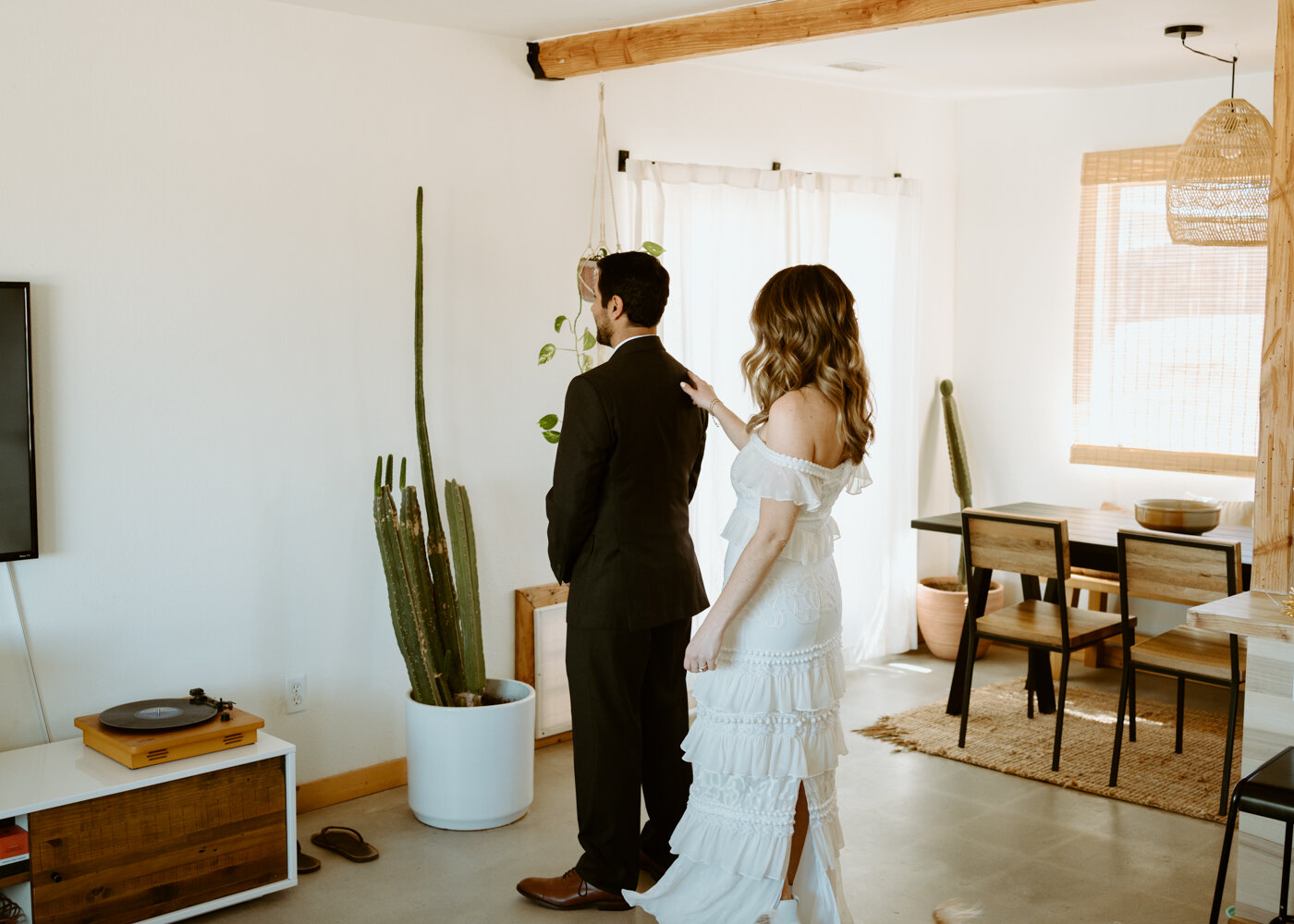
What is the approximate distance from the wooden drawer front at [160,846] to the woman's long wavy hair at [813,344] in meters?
1.66

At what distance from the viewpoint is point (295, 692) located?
12.0ft

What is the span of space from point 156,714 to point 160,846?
35cm

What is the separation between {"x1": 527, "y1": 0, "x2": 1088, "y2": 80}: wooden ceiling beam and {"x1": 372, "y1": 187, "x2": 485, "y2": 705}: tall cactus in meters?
0.85

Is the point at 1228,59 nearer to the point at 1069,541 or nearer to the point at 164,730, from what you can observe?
the point at 1069,541

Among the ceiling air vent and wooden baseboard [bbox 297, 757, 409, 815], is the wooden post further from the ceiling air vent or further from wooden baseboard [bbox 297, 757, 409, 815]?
wooden baseboard [bbox 297, 757, 409, 815]

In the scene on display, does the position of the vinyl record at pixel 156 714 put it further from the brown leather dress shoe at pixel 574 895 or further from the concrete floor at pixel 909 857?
the brown leather dress shoe at pixel 574 895

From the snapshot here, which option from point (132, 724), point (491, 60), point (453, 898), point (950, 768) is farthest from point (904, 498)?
point (132, 724)

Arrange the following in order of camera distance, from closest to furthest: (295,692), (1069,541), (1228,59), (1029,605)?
(295,692), (1069,541), (1029,605), (1228,59)

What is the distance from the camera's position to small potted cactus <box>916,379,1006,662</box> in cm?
554

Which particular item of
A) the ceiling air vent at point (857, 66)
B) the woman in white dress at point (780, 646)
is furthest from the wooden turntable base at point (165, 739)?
the ceiling air vent at point (857, 66)

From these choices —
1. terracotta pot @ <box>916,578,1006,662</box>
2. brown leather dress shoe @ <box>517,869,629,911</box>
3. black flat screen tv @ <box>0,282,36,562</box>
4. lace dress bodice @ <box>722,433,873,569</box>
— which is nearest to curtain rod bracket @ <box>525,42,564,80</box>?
black flat screen tv @ <box>0,282,36,562</box>

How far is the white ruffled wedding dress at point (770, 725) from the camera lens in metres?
2.57

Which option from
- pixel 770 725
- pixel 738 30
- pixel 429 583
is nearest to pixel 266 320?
pixel 429 583

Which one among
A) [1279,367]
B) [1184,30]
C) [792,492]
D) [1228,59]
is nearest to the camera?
[792,492]
